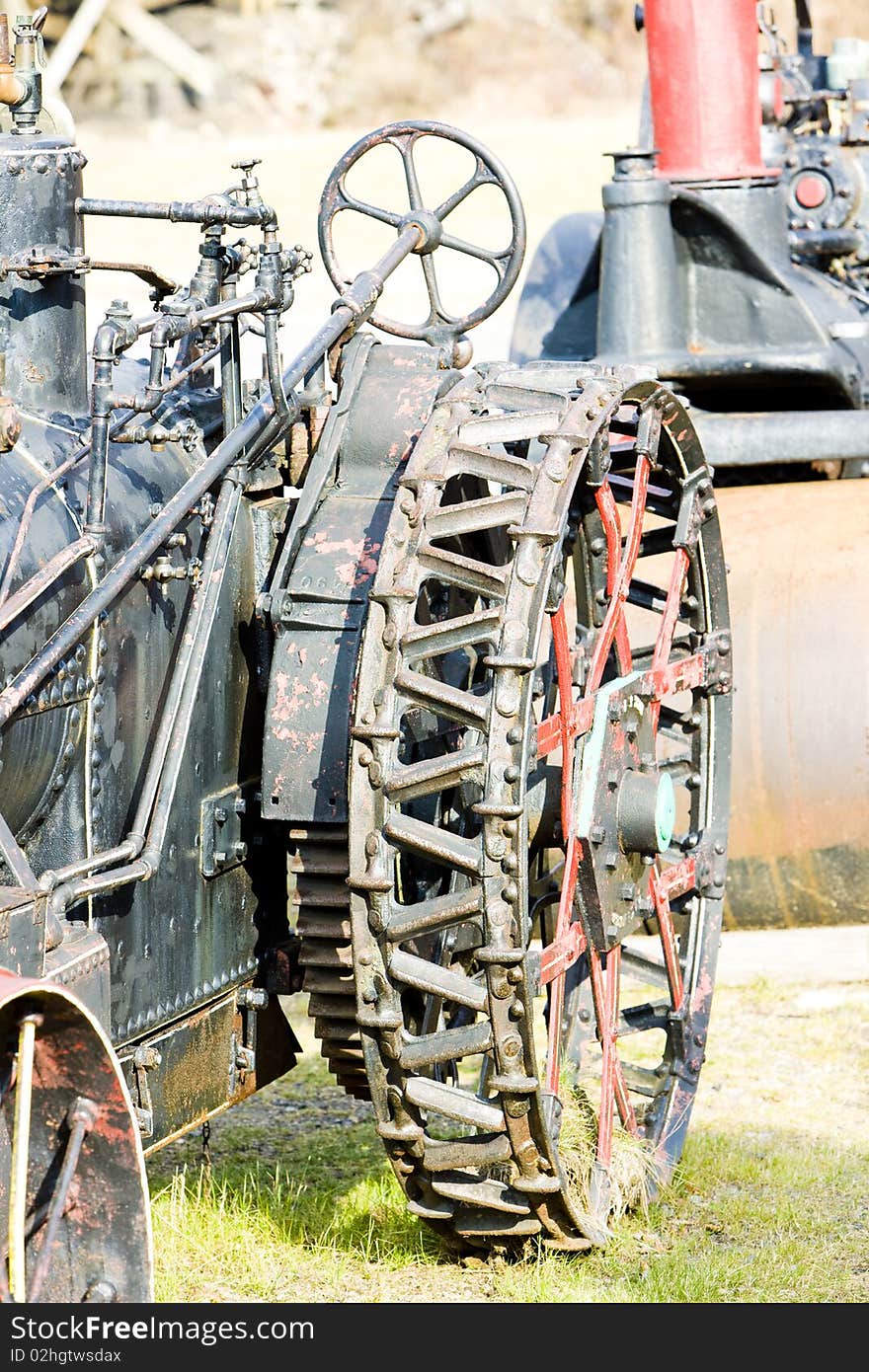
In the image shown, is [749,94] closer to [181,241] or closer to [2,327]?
[2,327]

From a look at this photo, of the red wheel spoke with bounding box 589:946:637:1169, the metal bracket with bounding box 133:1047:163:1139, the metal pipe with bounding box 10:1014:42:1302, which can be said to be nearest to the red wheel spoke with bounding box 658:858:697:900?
Result: the red wheel spoke with bounding box 589:946:637:1169

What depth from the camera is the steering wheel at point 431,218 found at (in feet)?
13.9

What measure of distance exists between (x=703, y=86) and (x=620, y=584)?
127 inches

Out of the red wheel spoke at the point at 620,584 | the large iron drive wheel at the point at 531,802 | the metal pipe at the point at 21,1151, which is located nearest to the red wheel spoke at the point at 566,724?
the large iron drive wheel at the point at 531,802

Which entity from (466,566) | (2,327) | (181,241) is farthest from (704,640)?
(181,241)

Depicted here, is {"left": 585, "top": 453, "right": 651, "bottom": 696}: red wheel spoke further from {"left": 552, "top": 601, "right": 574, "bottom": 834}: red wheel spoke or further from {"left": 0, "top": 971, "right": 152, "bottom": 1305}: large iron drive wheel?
{"left": 0, "top": 971, "right": 152, "bottom": 1305}: large iron drive wheel

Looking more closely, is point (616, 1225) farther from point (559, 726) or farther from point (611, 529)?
point (611, 529)

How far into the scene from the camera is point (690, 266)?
6605mm

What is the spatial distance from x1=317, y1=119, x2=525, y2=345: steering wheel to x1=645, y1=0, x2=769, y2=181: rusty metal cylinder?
245cm

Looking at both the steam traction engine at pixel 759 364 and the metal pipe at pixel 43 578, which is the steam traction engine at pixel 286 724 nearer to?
the metal pipe at pixel 43 578

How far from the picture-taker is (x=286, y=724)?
3.65 meters

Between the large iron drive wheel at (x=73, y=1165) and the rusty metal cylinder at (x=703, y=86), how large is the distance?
4.58 metres

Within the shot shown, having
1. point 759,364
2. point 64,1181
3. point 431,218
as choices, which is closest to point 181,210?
point 431,218

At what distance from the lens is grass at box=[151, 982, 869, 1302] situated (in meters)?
3.88
